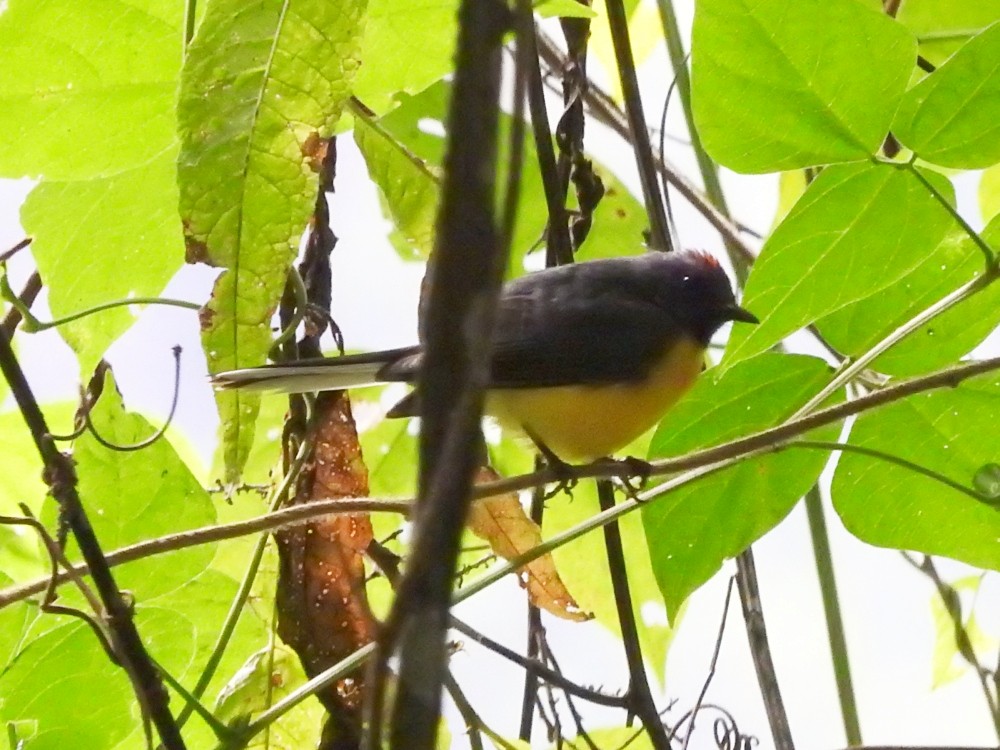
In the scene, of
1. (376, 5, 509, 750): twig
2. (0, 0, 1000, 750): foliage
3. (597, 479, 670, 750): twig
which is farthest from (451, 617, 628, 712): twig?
(376, 5, 509, 750): twig

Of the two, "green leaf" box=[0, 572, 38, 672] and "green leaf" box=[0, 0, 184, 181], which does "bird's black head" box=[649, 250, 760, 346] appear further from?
"green leaf" box=[0, 572, 38, 672]

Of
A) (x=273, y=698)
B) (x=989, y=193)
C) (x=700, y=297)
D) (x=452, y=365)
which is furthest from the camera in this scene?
(x=700, y=297)

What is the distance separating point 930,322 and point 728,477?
29cm

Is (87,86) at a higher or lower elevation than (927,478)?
higher

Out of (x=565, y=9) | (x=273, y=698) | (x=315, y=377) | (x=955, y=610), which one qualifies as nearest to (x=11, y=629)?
(x=273, y=698)

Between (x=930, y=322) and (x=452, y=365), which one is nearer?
(x=452, y=365)

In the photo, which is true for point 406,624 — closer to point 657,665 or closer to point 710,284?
point 657,665

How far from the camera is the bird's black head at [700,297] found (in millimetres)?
2355

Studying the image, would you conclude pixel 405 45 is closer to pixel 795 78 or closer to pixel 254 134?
pixel 254 134

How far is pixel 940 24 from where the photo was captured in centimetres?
165

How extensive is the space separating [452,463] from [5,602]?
969mm

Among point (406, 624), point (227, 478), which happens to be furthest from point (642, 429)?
point (406, 624)

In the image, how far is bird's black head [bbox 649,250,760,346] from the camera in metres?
2.36

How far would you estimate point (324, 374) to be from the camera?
4.91 ft
